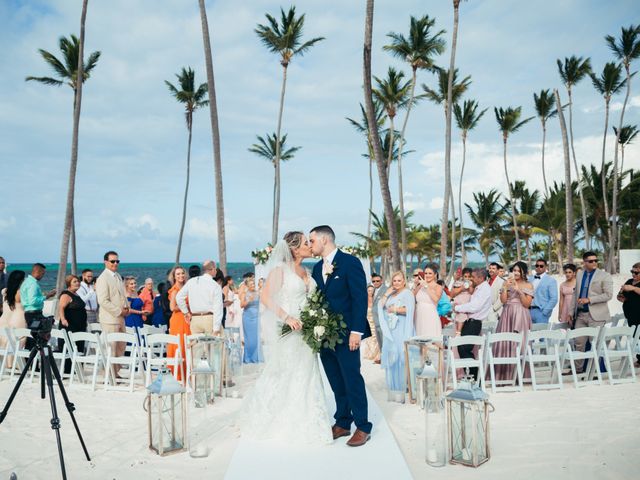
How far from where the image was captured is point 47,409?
6.79 m

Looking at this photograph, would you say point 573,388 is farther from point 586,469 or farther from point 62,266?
point 62,266

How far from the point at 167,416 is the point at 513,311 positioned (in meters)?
5.24

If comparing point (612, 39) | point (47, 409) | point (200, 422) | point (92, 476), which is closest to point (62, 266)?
point (47, 409)

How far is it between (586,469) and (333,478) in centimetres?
208

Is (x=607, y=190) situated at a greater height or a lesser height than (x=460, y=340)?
greater

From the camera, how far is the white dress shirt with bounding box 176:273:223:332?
25.4 feet

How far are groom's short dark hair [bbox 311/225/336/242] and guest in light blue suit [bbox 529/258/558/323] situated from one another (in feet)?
18.0

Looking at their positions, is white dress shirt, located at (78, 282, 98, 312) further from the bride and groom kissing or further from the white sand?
the bride and groom kissing

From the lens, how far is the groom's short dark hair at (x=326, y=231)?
534cm

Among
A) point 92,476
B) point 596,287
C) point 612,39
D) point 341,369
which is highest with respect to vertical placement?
point 612,39

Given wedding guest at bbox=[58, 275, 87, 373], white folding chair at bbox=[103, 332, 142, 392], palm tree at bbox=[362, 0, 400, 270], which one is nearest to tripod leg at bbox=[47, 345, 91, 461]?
white folding chair at bbox=[103, 332, 142, 392]

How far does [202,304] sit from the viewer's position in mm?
7809

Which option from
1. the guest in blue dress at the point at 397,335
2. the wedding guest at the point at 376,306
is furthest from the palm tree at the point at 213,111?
the guest in blue dress at the point at 397,335

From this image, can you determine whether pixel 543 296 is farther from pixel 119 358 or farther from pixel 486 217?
pixel 486 217
